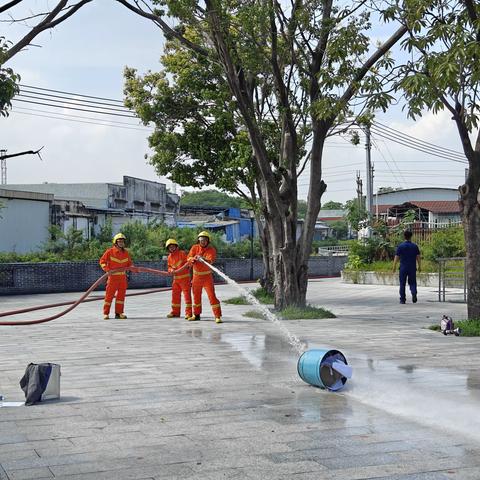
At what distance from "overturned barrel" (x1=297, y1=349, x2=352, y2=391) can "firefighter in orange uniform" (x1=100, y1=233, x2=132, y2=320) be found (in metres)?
8.17

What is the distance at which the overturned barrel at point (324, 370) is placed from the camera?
7.75 metres

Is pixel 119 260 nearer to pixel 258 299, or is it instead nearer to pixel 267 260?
pixel 258 299

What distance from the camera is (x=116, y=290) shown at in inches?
621

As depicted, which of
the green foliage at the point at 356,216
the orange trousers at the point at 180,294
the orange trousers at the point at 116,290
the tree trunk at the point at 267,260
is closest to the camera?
the orange trousers at the point at 180,294

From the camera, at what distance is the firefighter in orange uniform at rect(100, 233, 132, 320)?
15477mm

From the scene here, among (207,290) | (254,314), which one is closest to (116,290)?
(207,290)

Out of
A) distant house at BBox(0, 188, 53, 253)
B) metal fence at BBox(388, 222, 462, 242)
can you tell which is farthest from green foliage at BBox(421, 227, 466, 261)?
distant house at BBox(0, 188, 53, 253)

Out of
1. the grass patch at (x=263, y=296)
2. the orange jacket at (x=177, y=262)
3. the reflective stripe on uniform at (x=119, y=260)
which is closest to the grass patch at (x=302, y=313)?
the orange jacket at (x=177, y=262)

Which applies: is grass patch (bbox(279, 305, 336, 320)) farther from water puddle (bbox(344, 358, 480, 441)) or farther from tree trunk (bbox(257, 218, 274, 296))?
water puddle (bbox(344, 358, 480, 441))

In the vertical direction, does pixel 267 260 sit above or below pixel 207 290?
above

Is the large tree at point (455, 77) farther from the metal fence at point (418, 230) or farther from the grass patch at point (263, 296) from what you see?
the metal fence at point (418, 230)

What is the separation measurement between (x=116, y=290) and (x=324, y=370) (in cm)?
869

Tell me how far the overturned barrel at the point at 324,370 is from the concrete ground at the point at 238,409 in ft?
0.45

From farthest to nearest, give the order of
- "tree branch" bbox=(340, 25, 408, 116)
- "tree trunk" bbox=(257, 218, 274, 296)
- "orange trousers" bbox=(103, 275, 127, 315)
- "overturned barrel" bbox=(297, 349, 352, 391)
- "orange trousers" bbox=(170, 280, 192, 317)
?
"tree trunk" bbox=(257, 218, 274, 296) → "orange trousers" bbox=(103, 275, 127, 315) → "orange trousers" bbox=(170, 280, 192, 317) → "tree branch" bbox=(340, 25, 408, 116) → "overturned barrel" bbox=(297, 349, 352, 391)
